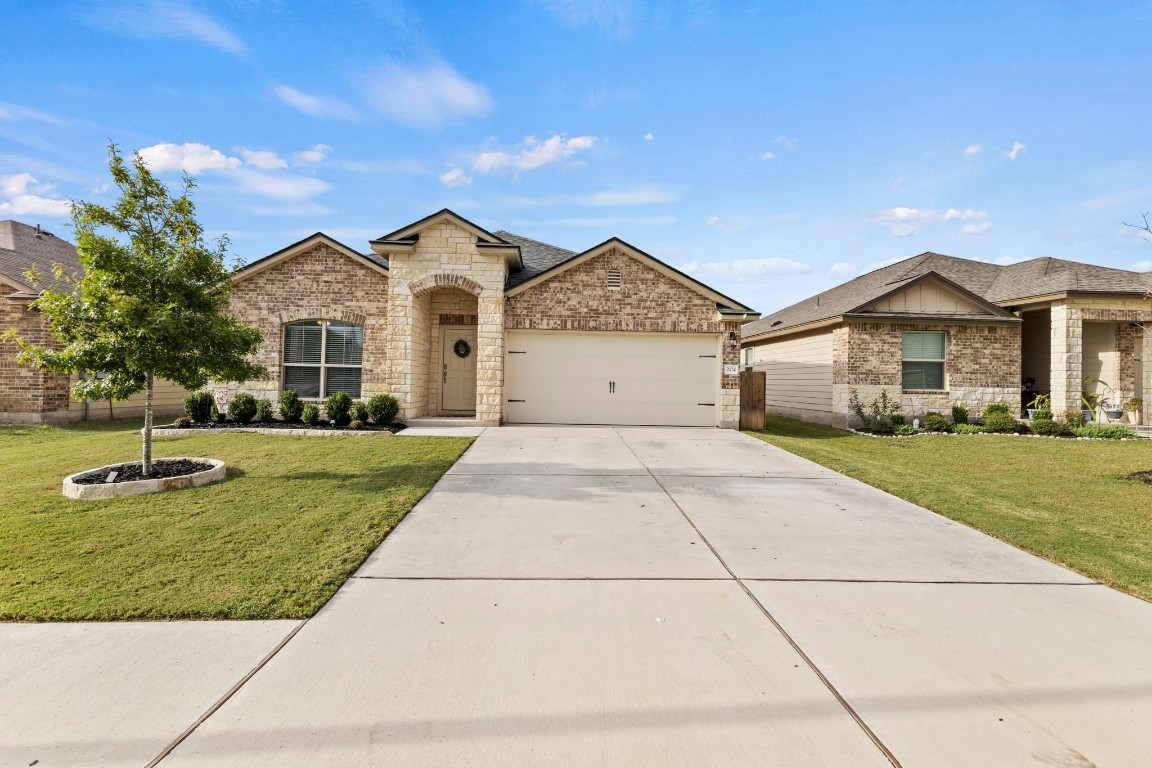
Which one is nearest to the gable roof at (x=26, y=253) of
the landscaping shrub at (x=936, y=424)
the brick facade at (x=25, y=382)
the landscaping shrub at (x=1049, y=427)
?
the brick facade at (x=25, y=382)

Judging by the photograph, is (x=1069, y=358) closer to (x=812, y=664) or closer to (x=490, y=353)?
(x=490, y=353)

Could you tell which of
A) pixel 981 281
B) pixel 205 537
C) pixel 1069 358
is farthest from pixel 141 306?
pixel 981 281

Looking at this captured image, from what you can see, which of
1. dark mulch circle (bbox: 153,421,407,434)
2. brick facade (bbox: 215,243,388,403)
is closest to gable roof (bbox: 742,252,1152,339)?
dark mulch circle (bbox: 153,421,407,434)

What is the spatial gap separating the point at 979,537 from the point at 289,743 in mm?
5593

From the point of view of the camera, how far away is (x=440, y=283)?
12875mm

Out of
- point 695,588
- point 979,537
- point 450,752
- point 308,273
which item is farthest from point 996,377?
point 308,273

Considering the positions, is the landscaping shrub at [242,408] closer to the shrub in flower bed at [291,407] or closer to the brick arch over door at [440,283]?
the shrub in flower bed at [291,407]

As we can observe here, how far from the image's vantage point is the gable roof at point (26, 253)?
1395 centimetres

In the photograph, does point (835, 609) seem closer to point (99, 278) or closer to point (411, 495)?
point (411, 495)

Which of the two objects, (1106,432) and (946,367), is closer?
(1106,432)

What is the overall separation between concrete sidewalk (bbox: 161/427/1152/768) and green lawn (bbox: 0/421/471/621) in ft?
1.40

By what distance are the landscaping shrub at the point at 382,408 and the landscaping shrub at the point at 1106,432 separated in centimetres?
1644

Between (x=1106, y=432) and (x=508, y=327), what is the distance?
14466 mm

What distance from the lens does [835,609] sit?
336 centimetres
